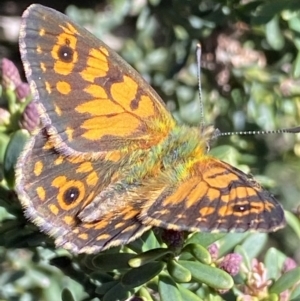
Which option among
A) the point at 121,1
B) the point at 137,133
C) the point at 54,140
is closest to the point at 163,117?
the point at 137,133

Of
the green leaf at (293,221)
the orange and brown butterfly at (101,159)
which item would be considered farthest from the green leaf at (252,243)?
the orange and brown butterfly at (101,159)

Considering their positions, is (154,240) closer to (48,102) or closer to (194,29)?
(48,102)

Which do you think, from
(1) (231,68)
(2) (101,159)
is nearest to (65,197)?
(2) (101,159)

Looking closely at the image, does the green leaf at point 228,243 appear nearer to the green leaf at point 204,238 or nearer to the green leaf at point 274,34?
the green leaf at point 204,238

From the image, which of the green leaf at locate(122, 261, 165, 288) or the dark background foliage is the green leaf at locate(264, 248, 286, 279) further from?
the dark background foliage

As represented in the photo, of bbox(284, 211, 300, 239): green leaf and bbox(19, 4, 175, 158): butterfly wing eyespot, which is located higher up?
bbox(19, 4, 175, 158): butterfly wing eyespot

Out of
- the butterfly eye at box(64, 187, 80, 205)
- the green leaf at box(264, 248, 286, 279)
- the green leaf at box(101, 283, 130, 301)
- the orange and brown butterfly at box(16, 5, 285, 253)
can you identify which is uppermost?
the orange and brown butterfly at box(16, 5, 285, 253)

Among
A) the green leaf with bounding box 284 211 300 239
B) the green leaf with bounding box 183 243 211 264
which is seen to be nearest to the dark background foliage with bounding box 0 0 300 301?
the green leaf with bounding box 284 211 300 239
